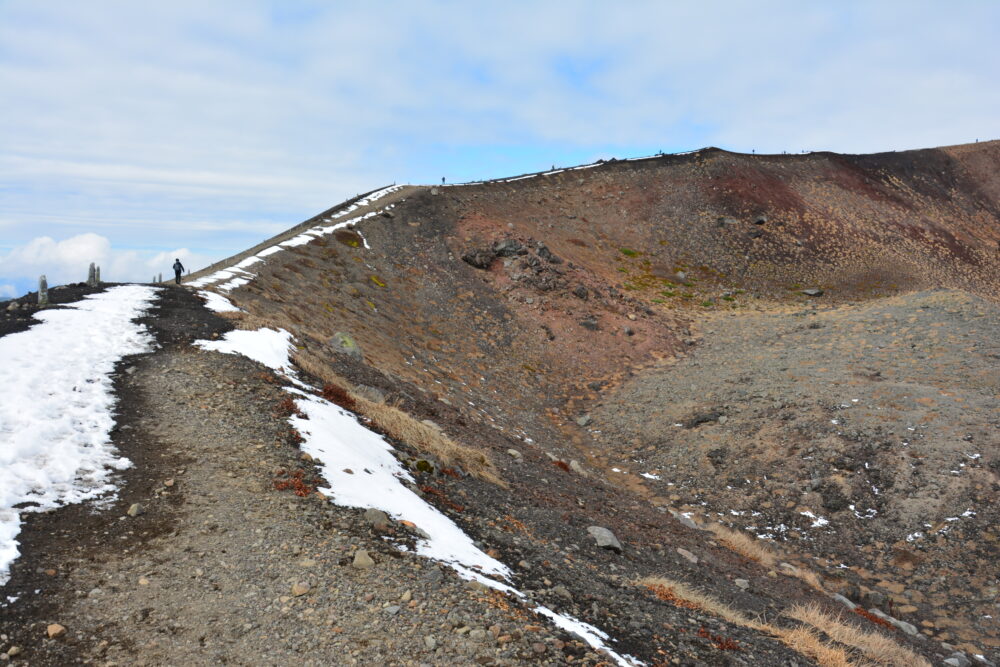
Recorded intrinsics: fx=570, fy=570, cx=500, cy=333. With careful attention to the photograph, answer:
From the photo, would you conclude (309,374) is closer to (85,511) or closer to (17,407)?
(17,407)

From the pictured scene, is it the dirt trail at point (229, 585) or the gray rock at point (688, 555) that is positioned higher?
the dirt trail at point (229, 585)

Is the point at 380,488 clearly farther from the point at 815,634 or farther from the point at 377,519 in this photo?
the point at 815,634

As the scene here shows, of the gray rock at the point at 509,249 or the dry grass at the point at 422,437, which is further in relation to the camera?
the gray rock at the point at 509,249

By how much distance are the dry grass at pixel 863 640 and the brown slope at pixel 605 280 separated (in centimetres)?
175

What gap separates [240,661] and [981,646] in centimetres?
1617

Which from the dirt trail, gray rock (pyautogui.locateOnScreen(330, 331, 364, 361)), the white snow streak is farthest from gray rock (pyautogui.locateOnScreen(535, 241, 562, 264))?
the dirt trail

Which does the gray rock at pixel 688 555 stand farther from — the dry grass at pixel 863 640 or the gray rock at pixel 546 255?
the gray rock at pixel 546 255

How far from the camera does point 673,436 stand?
23438 mm

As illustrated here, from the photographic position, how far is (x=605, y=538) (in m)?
13.2

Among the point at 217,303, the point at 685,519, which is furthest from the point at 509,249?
the point at 685,519

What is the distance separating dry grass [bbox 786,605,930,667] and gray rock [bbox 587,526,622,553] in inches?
153

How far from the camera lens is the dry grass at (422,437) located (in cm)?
1454

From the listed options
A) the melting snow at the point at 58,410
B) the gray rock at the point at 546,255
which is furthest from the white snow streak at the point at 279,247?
the gray rock at the point at 546,255

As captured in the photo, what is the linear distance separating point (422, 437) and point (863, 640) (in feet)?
34.7
